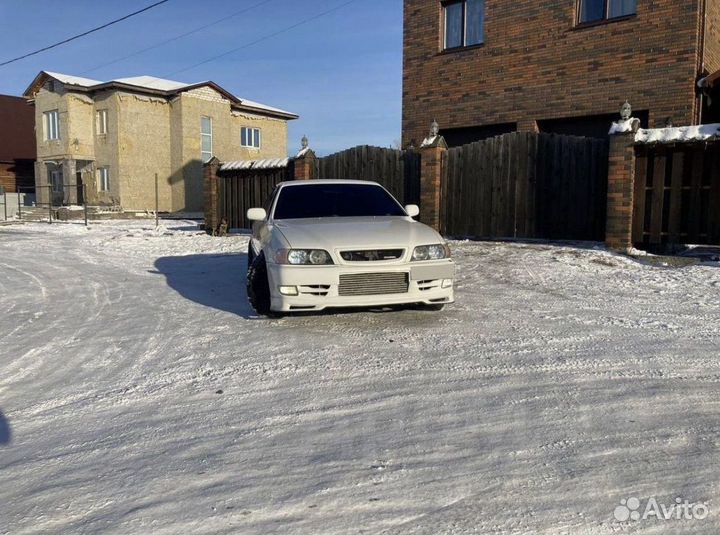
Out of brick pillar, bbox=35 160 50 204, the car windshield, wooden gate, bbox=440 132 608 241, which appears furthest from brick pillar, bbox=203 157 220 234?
brick pillar, bbox=35 160 50 204

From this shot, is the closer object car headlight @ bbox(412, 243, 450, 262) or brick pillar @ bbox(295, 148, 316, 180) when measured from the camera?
car headlight @ bbox(412, 243, 450, 262)

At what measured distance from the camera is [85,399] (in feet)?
13.2

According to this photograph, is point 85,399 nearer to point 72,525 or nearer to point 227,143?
point 72,525

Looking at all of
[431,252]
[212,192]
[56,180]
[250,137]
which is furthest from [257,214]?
[56,180]

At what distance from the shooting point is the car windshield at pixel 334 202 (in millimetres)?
6835

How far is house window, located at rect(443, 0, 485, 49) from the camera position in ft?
51.2

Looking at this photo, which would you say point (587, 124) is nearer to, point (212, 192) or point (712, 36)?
point (712, 36)

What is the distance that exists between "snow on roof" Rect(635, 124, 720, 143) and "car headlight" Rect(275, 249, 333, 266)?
681 centimetres

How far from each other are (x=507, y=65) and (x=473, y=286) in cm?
903

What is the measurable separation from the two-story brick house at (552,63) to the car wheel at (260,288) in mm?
10616

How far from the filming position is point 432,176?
12844 mm

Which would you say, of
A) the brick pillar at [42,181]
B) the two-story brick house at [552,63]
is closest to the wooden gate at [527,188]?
the two-story brick house at [552,63]

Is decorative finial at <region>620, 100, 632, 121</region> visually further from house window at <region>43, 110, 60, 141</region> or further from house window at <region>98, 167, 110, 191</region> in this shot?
house window at <region>43, 110, 60, 141</region>

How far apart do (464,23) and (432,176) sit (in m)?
5.60
